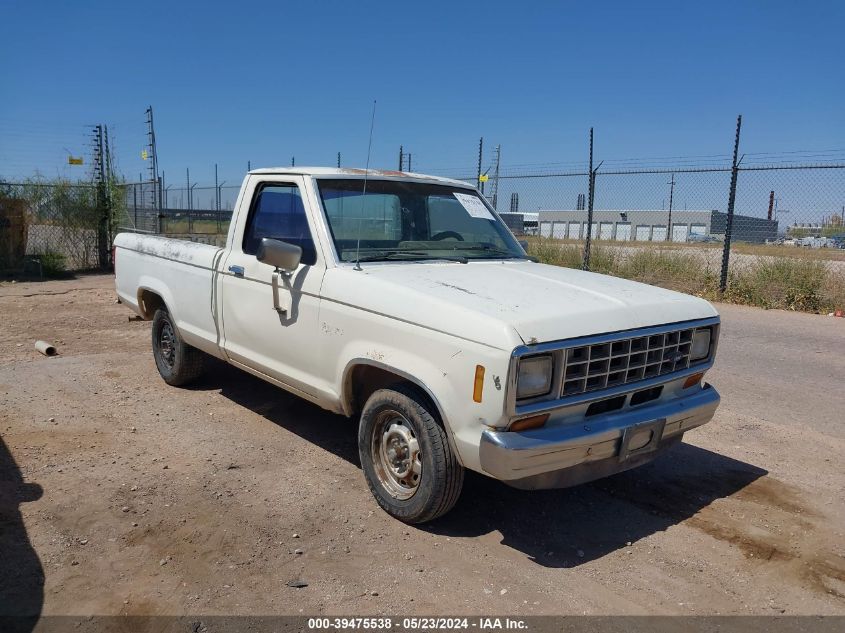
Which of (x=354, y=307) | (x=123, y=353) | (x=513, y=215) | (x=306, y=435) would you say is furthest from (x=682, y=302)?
(x=513, y=215)

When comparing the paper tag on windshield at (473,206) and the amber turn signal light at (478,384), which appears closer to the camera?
the amber turn signal light at (478,384)

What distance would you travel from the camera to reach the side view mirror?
4.05 m

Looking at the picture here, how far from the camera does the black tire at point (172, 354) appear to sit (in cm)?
603

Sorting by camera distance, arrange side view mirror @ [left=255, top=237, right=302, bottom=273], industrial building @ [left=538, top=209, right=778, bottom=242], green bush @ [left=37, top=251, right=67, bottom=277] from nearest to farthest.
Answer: side view mirror @ [left=255, top=237, right=302, bottom=273], industrial building @ [left=538, top=209, right=778, bottom=242], green bush @ [left=37, top=251, right=67, bottom=277]

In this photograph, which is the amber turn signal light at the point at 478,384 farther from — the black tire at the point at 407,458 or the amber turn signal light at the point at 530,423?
the black tire at the point at 407,458

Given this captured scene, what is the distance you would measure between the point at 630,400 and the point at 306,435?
2519 millimetres

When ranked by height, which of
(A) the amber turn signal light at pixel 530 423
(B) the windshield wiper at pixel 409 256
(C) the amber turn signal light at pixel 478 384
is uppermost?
(B) the windshield wiper at pixel 409 256

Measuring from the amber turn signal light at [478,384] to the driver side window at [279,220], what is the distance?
1.55 metres

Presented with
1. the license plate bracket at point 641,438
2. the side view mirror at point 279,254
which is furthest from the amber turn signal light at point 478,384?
the side view mirror at point 279,254

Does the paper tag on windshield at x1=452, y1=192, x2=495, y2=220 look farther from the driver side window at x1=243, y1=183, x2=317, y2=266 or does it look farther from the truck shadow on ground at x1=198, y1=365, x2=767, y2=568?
the truck shadow on ground at x1=198, y1=365, x2=767, y2=568

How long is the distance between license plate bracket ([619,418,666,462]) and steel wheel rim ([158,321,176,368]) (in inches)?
164

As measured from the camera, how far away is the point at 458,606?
10.0ft

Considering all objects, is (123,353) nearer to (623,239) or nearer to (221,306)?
(221,306)

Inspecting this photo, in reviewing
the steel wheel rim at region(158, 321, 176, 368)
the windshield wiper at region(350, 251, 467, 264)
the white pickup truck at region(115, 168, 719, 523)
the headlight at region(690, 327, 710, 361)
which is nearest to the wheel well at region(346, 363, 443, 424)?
the white pickup truck at region(115, 168, 719, 523)
